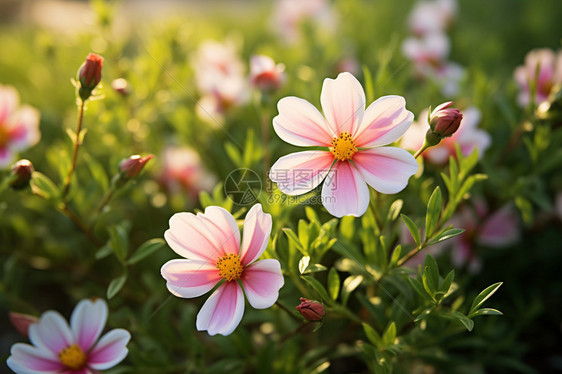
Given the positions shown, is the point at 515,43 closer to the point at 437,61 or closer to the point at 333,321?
the point at 437,61

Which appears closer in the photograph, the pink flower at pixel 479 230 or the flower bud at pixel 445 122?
the flower bud at pixel 445 122

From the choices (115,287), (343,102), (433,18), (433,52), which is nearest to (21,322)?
(115,287)

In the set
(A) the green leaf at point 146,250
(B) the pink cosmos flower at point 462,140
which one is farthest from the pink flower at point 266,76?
(A) the green leaf at point 146,250

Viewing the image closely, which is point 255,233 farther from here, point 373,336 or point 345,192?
point 373,336

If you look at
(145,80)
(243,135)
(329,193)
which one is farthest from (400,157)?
(145,80)

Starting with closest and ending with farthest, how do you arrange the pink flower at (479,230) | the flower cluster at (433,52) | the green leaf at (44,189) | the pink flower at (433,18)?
the green leaf at (44,189) < the pink flower at (479,230) < the flower cluster at (433,52) < the pink flower at (433,18)

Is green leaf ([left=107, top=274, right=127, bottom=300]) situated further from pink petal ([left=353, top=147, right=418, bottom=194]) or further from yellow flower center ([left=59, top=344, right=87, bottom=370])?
pink petal ([left=353, top=147, right=418, bottom=194])

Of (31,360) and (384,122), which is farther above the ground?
(384,122)

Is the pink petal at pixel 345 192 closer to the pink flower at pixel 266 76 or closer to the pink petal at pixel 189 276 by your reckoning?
the pink petal at pixel 189 276
